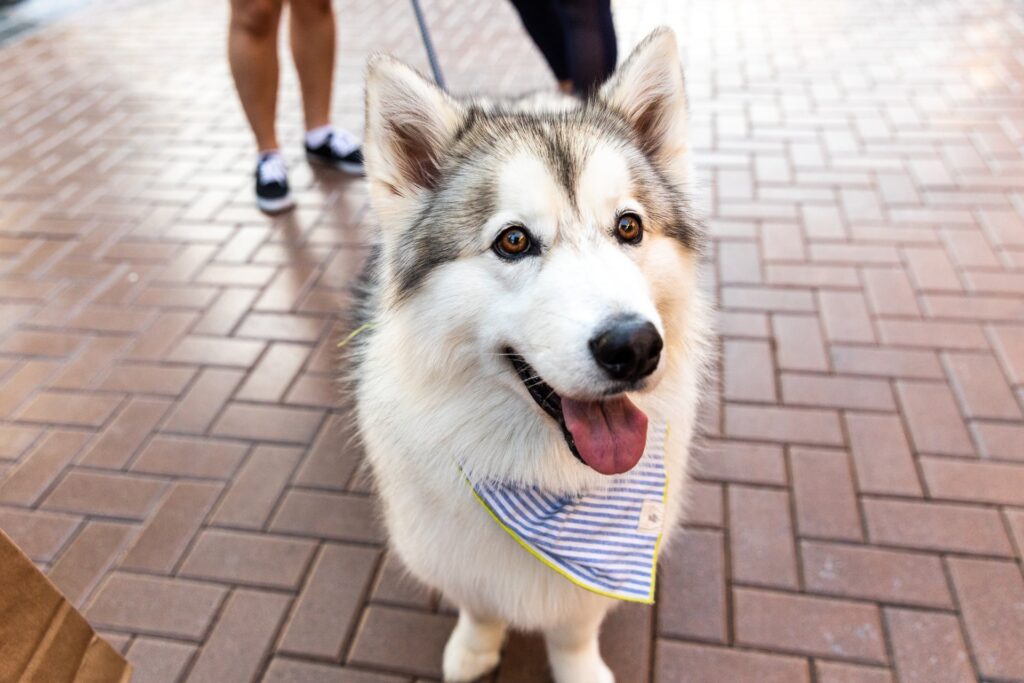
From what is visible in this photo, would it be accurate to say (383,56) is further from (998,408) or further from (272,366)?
(998,408)

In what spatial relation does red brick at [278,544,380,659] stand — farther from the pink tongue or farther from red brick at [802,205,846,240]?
red brick at [802,205,846,240]

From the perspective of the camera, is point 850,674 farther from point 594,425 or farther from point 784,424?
point 594,425

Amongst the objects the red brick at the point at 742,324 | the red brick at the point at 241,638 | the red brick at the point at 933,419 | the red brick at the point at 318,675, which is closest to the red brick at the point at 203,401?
the red brick at the point at 241,638

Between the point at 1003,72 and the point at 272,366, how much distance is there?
5715 mm

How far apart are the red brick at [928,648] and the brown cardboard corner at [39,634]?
7.18 ft

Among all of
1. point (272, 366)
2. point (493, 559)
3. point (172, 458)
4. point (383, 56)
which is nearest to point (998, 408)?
point (493, 559)

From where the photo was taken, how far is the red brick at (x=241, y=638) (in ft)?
6.81

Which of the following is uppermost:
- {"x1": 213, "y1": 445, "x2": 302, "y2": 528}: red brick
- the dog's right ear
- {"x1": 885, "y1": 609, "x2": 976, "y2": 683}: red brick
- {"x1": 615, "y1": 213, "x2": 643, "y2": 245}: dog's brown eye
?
the dog's right ear

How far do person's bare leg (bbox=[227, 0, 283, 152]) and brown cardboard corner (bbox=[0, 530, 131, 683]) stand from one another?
3.29 metres

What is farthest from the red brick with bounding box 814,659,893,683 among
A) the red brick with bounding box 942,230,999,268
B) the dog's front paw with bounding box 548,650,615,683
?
the red brick with bounding box 942,230,999,268

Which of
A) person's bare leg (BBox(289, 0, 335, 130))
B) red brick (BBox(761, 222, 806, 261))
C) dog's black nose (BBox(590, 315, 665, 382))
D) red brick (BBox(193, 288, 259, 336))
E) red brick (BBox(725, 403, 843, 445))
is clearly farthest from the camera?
person's bare leg (BBox(289, 0, 335, 130))

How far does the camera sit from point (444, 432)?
5.26 feet

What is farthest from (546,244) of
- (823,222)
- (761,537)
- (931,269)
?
(823,222)

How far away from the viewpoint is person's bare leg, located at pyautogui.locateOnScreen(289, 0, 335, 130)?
13.5ft
